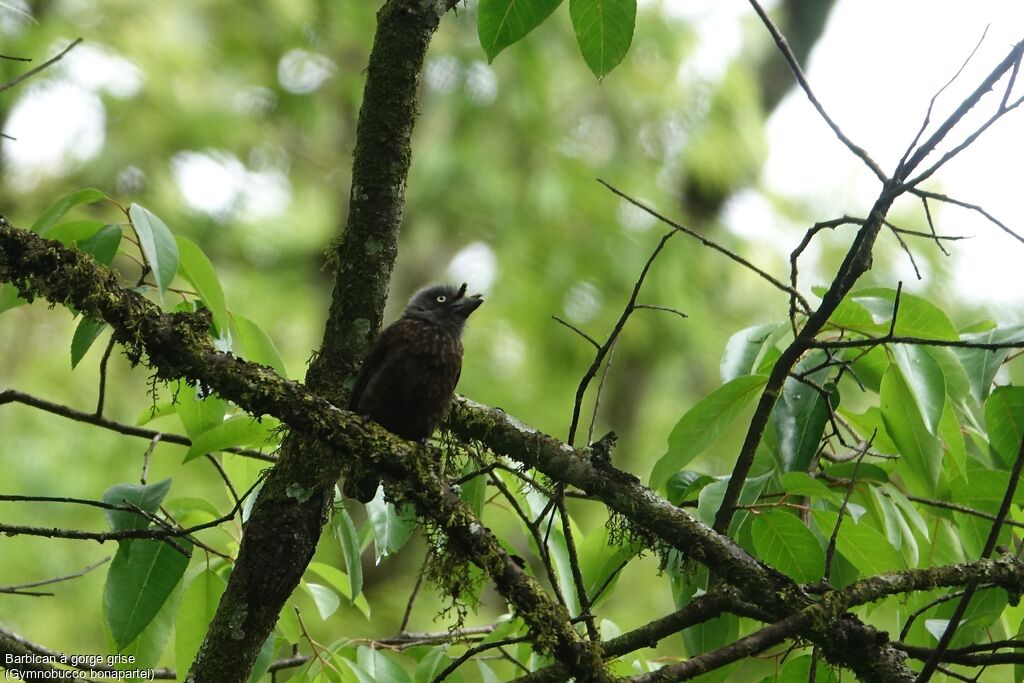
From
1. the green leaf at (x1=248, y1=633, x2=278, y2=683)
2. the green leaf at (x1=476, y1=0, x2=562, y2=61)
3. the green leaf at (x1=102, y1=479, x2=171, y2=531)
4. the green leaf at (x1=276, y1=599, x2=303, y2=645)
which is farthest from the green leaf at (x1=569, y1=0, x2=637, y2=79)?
the green leaf at (x1=276, y1=599, x2=303, y2=645)

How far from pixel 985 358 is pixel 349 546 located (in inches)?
65.8

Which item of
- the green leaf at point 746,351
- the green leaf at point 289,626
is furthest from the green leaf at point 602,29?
the green leaf at point 289,626

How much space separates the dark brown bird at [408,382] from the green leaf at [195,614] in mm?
436

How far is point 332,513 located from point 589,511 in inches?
298

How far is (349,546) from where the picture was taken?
2.65m

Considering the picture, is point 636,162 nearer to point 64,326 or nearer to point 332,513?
point 64,326

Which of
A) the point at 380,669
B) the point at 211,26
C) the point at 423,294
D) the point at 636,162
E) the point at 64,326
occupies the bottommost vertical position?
the point at 380,669

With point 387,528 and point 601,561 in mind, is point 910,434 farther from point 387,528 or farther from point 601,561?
point 387,528

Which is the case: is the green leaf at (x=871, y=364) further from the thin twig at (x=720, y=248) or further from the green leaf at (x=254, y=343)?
the green leaf at (x=254, y=343)

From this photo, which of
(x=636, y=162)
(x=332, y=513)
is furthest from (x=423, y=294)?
(x=636, y=162)

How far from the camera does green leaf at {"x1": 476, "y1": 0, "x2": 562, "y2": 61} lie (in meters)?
1.99

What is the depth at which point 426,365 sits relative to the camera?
121 inches

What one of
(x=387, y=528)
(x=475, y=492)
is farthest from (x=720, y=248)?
(x=387, y=528)

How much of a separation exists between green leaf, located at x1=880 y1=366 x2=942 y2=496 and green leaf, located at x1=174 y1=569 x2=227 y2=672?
1733 mm
